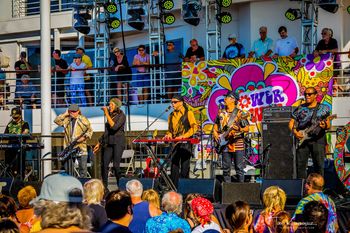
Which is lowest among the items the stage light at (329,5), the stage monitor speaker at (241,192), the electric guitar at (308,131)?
the stage monitor speaker at (241,192)

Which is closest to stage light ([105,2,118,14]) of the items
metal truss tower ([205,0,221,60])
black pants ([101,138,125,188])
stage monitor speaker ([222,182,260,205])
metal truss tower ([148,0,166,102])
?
metal truss tower ([148,0,166,102])

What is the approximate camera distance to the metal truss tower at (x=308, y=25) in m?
17.9

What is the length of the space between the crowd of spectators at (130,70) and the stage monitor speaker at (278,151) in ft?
11.4

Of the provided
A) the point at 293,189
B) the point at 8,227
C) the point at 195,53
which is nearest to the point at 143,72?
the point at 195,53

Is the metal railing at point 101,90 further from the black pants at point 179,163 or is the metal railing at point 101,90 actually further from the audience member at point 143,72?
the black pants at point 179,163

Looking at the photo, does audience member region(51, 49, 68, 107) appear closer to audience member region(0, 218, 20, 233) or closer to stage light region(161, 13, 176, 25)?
stage light region(161, 13, 176, 25)

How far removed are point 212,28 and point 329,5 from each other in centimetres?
346

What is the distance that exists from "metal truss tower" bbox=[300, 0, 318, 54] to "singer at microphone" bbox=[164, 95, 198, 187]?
5.68m

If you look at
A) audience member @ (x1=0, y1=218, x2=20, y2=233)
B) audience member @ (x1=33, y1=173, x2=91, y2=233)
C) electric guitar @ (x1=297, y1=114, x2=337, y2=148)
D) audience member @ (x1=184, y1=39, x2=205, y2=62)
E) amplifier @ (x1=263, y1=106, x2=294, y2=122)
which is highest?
audience member @ (x1=184, y1=39, x2=205, y2=62)

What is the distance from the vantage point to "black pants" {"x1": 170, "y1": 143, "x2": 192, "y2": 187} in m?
12.9

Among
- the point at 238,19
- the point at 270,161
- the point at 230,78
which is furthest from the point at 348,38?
the point at 270,161

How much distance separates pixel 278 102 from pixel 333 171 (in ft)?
12.1

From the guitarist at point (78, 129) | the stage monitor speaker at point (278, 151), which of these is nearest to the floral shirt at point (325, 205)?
the stage monitor speaker at point (278, 151)

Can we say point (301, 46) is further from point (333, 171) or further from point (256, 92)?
point (333, 171)
